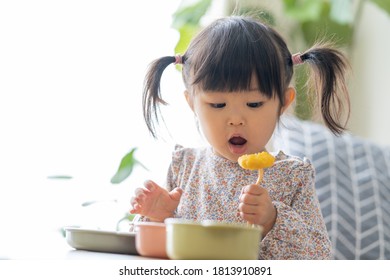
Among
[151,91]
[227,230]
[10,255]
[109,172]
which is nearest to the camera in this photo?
[227,230]

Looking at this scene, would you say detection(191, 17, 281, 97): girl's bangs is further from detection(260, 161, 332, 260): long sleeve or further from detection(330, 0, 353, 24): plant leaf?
detection(330, 0, 353, 24): plant leaf

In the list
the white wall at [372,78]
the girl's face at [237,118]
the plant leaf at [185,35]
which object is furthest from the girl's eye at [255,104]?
the white wall at [372,78]

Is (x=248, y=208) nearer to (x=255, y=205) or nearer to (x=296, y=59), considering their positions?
(x=255, y=205)

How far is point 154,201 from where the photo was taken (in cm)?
114

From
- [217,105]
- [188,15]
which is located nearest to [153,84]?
[217,105]

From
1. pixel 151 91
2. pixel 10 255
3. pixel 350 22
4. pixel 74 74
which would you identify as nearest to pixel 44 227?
pixel 10 255

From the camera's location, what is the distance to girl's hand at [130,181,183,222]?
1118 mm

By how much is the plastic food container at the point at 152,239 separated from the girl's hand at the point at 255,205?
15cm

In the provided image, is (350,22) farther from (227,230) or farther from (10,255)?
(227,230)

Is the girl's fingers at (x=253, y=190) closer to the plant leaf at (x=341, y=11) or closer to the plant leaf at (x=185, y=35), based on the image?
the plant leaf at (x=185, y=35)

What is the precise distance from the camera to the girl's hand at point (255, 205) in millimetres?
960

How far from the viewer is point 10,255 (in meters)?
1.96

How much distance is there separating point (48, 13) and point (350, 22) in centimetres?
112

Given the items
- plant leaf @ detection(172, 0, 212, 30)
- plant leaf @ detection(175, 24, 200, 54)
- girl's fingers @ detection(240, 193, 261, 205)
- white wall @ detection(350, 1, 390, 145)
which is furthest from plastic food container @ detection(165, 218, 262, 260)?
white wall @ detection(350, 1, 390, 145)
